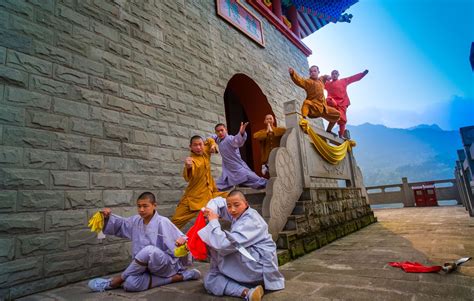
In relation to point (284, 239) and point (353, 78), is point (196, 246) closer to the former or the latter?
point (284, 239)

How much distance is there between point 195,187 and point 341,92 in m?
5.13

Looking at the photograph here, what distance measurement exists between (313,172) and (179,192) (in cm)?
244

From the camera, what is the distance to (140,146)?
13.0 feet

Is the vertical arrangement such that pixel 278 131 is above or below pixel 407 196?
above

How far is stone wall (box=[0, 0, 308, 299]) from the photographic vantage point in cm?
275

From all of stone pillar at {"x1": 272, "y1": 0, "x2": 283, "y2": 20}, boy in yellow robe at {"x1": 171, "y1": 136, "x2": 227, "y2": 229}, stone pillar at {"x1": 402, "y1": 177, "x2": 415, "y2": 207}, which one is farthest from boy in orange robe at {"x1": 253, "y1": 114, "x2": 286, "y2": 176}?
stone pillar at {"x1": 402, "y1": 177, "x2": 415, "y2": 207}

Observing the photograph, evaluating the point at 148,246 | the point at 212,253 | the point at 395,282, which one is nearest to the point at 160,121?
the point at 148,246

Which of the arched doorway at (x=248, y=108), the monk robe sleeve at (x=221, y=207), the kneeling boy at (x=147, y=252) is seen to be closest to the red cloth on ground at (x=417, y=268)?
the monk robe sleeve at (x=221, y=207)

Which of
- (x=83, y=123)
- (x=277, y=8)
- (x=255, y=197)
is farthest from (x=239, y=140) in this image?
(x=277, y=8)

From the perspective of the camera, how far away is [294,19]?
10.3 meters

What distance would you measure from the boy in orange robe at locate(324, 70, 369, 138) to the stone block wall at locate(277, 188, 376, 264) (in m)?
1.82

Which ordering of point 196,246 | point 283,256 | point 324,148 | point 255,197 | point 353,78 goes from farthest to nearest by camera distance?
point 353,78 → point 324,148 → point 255,197 → point 283,256 → point 196,246

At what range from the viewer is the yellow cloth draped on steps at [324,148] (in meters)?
4.91

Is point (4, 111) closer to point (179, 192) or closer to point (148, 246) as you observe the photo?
point (148, 246)
